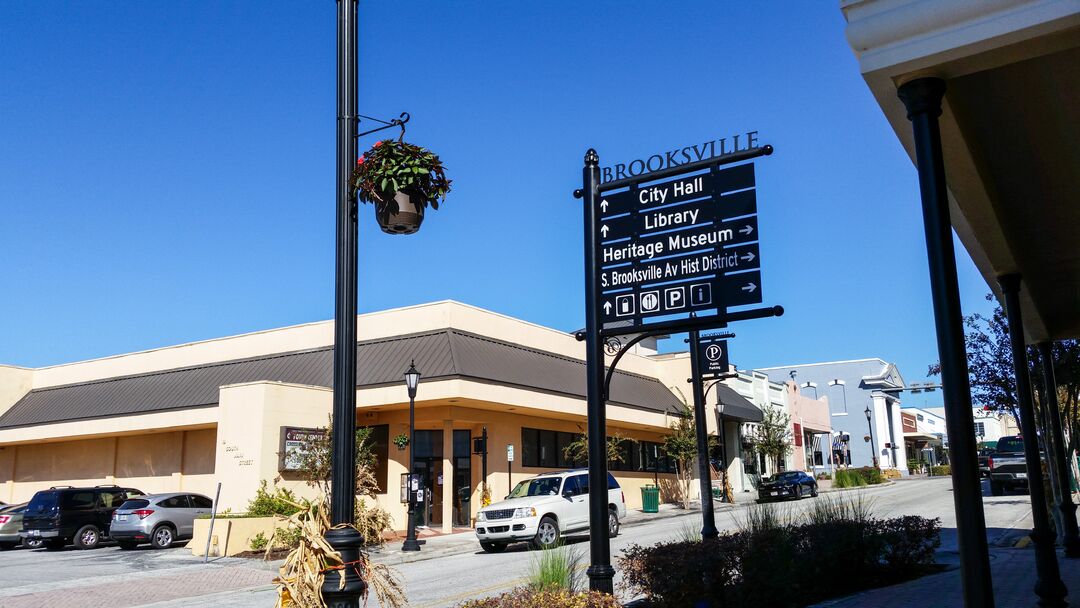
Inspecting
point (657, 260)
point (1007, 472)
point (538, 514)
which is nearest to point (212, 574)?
point (538, 514)

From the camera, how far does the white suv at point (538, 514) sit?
19469 mm

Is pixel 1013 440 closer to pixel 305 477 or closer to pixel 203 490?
pixel 305 477

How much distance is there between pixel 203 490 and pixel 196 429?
233 cm

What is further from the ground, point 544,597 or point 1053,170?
point 1053,170

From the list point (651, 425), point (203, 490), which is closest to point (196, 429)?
point (203, 490)

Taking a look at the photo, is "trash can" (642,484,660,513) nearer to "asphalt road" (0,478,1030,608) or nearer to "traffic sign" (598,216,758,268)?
"asphalt road" (0,478,1030,608)

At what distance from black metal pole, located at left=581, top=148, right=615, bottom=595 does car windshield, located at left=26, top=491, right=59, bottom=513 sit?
76.8ft

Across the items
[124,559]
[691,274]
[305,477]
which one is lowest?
[124,559]

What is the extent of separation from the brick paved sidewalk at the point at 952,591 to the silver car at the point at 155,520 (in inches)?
794

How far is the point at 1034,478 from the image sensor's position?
348 inches

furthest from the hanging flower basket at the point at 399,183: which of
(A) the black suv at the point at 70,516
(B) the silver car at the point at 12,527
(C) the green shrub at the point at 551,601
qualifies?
(B) the silver car at the point at 12,527

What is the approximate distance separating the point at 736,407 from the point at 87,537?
2971cm

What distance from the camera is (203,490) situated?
32062 millimetres

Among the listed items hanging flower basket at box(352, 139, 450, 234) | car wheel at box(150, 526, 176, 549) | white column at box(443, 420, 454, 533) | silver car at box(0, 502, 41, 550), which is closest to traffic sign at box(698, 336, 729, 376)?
hanging flower basket at box(352, 139, 450, 234)
